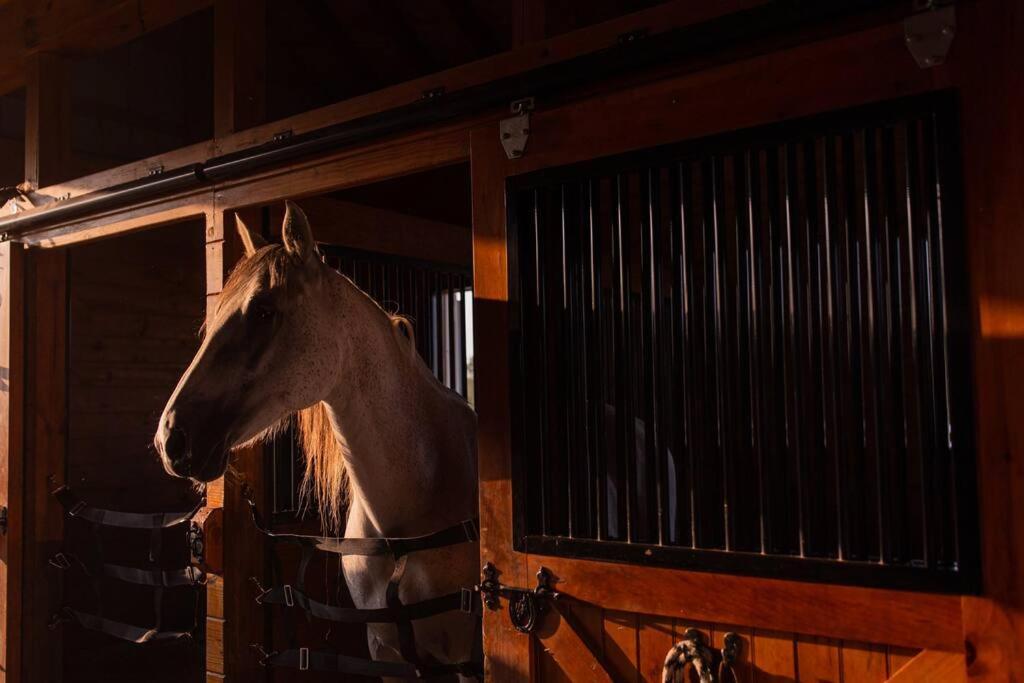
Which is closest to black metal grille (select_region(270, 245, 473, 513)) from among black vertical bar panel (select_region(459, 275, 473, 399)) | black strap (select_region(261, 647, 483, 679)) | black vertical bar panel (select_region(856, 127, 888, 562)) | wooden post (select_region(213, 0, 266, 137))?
black vertical bar panel (select_region(459, 275, 473, 399))

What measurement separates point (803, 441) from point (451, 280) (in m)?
2.32

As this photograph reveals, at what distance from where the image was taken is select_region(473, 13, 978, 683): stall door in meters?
1.26

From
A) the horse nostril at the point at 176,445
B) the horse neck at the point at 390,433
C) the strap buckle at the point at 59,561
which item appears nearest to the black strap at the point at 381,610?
the horse neck at the point at 390,433

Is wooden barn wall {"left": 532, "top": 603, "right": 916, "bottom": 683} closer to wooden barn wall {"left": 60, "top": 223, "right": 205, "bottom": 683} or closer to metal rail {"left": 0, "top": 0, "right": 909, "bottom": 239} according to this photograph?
metal rail {"left": 0, "top": 0, "right": 909, "bottom": 239}

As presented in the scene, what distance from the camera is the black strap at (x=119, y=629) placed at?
2523 mm

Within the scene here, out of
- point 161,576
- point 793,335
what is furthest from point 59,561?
point 793,335

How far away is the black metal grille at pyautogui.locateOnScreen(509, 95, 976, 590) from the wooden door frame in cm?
3

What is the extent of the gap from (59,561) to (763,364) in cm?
262

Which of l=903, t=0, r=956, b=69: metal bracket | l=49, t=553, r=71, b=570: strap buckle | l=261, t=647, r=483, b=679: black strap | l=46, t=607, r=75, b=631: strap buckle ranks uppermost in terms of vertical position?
l=903, t=0, r=956, b=69: metal bracket

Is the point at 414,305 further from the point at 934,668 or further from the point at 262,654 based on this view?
the point at 934,668

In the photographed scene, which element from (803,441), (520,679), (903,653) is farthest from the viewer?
(520,679)

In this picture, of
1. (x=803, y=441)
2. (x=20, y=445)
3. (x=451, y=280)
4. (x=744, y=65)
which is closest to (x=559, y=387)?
(x=803, y=441)

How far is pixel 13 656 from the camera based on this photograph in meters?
2.84

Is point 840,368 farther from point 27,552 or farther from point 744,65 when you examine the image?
point 27,552
